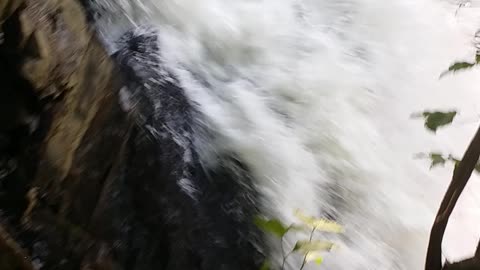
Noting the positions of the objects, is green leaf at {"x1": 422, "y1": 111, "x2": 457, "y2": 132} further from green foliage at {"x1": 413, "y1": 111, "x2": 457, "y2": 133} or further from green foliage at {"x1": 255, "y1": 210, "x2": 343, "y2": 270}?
green foliage at {"x1": 255, "y1": 210, "x2": 343, "y2": 270}

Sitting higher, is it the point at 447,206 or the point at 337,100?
the point at 447,206

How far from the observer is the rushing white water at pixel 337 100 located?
1761 millimetres

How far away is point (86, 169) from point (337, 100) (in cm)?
106

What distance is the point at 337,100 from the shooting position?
2102 mm

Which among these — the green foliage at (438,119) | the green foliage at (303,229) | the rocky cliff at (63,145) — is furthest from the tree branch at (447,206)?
the rocky cliff at (63,145)

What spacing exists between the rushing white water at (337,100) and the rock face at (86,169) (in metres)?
0.26

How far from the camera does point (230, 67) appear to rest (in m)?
2.08

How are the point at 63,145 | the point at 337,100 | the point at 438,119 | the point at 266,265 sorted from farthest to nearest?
the point at 337,100, the point at 266,265, the point at 63,145, the point at 438,119

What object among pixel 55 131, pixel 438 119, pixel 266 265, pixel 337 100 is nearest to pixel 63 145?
pixel 55 131

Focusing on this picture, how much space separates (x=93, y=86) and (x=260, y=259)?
0.62m

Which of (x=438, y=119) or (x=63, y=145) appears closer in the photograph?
(x=438, y=119)

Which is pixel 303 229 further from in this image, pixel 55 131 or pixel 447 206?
pixel 55 131

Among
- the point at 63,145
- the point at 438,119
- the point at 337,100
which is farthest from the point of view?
the point at 337,100

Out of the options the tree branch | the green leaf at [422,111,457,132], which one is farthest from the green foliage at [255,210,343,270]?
the green leaf at [422,111,457,132]
